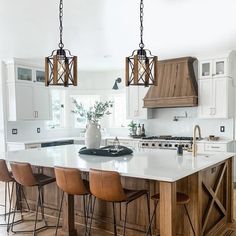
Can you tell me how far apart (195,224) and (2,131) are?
4705 mm

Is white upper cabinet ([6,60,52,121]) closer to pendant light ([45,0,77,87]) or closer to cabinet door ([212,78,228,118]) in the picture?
pendant light ([45,0,77,87])

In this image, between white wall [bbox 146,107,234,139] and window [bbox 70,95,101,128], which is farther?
window [bbox 70,95,101,128]

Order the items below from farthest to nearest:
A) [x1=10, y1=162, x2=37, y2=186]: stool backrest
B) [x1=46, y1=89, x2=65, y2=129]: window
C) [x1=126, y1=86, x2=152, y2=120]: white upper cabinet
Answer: [x1=46, y1=89, x2=65, y2=129]: window, [x1=126, y1=86, x2=152, y2=120]: white upper cabinet, [x1=10, y1=162, x2=37, y2=186]: stool backrest

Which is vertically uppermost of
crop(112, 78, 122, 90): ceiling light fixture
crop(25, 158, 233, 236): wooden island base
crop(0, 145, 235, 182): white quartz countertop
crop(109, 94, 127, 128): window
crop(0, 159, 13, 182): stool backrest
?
crop(112, 78, 122, 90): ceiling light fixture

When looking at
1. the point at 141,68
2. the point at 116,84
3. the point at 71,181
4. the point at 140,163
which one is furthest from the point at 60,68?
the point at 116,84

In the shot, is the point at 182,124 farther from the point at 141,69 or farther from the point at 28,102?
the point at 141,69

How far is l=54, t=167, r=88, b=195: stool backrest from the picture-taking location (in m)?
2.88

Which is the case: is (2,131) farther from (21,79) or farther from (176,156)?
(176,156)

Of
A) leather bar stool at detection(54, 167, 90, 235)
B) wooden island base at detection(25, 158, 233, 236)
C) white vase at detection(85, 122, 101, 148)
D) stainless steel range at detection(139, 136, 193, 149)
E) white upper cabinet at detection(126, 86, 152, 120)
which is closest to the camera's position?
wooden island base at detection(25, 158, 233, 236)

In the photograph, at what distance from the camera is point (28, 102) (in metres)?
6.41

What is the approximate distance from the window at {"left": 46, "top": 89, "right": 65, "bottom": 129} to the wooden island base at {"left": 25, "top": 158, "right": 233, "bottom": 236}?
3.58m

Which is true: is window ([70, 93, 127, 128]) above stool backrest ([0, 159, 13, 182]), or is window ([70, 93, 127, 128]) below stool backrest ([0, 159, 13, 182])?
above

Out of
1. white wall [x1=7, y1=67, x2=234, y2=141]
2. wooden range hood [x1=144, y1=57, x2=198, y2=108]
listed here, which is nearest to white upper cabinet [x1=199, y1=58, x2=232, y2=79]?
wooden range hood [x1=144, y1=57, x2=198, y2=108]

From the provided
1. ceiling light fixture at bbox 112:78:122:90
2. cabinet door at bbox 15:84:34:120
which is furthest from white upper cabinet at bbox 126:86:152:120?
cabinet door at bbox 15:84:34:120
